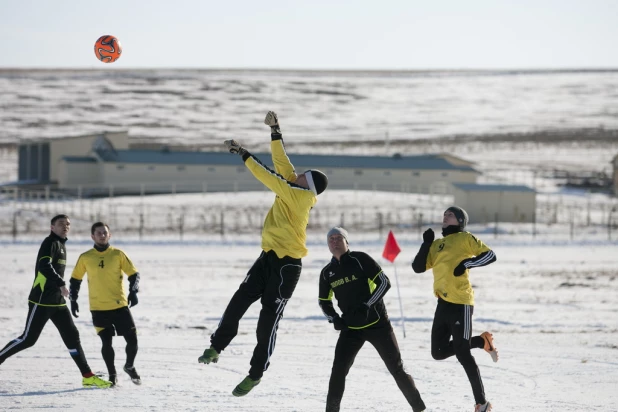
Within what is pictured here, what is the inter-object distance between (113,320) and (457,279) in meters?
4.39

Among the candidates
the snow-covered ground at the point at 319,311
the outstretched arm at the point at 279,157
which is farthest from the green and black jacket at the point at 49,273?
the outstretched arm at the point at 279,157

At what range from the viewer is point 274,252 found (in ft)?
30.7

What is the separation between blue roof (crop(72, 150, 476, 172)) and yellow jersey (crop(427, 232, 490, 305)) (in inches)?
2103

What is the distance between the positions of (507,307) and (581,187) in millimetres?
55681

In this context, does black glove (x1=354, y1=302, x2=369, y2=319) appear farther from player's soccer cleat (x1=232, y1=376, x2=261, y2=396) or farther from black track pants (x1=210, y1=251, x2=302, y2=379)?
player's soccer cleat (x1=232, y1=376, x2=261, y2=396)

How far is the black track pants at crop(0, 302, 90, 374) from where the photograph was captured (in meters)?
10.9

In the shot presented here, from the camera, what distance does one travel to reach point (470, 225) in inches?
1770

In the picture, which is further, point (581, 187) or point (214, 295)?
point (581, 187)

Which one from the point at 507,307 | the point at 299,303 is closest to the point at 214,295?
the point at 299,303

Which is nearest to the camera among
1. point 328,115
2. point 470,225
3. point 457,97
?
point 470,225

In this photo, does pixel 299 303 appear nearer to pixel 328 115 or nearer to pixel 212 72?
pixel 328 115

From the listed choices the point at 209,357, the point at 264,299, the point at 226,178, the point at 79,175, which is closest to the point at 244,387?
the point at 209,357

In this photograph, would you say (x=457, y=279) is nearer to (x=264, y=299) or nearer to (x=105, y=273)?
(x=264, y=299)

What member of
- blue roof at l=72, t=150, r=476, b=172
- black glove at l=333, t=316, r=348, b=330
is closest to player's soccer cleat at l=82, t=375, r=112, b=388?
black glove at l=333, t=316, r=348, b=330
